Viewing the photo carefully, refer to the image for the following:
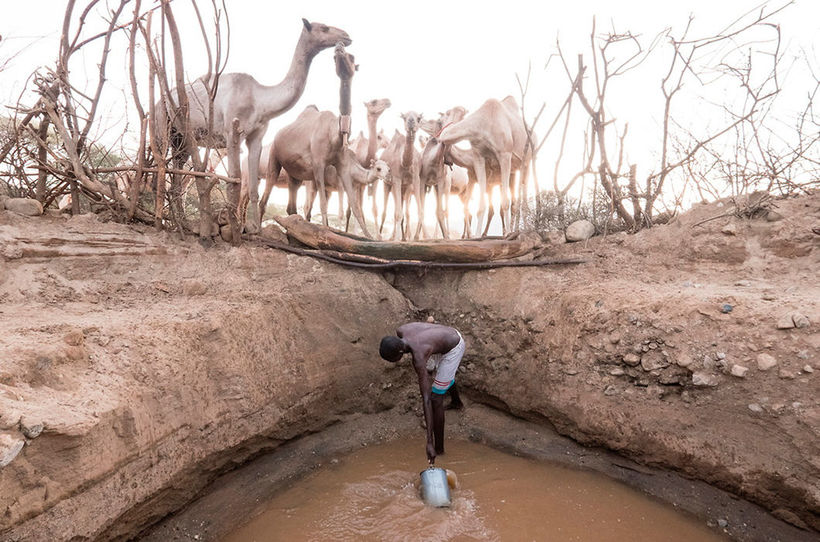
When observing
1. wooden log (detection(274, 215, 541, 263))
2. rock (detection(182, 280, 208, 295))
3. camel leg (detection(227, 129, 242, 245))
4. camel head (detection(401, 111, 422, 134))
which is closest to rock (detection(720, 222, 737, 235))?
wooden log (detection(274, 215, 541, 263))

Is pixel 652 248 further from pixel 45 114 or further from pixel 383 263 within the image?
pixel 45 114

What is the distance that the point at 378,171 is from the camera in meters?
6.86

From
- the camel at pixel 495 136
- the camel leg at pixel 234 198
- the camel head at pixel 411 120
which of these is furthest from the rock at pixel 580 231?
the camel leg at pixel 234 198

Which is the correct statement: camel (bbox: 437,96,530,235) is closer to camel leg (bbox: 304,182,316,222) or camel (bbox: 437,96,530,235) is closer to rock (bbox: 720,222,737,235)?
camel leg (bbox: 304,182,316,222)

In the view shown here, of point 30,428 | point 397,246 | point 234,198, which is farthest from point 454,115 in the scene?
point 30,428

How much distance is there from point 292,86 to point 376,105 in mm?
2349

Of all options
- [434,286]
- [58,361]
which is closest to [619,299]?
[434,286]

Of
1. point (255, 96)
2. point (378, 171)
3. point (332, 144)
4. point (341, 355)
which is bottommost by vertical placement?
point (341, 355)

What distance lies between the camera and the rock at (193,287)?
12.5 feet

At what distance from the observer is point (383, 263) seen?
15.8ft

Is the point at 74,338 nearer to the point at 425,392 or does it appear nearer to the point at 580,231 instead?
the point at 425,392

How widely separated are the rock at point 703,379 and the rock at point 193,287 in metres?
4.03

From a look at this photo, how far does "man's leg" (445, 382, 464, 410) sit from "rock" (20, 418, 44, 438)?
129 inches

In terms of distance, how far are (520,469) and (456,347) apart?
45.4 inches
